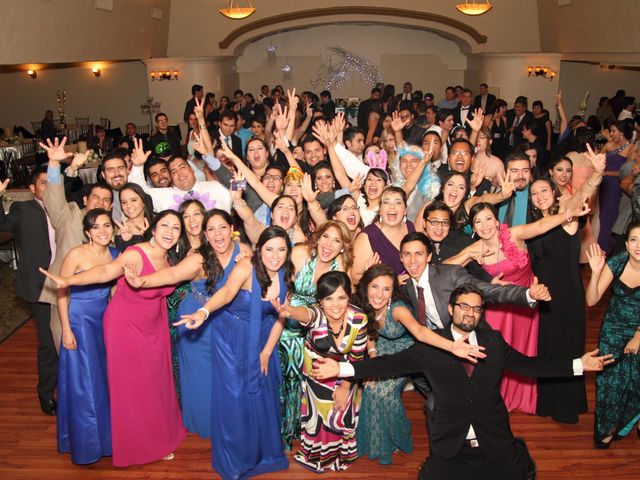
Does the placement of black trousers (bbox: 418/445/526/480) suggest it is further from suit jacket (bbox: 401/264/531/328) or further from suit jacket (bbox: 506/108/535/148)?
suit jacket (bbox: 506/108/535/148)

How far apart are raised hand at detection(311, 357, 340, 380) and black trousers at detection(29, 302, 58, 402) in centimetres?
209

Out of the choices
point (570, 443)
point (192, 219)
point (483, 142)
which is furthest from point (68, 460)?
point (483, 142)

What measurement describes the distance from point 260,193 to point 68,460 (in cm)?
209

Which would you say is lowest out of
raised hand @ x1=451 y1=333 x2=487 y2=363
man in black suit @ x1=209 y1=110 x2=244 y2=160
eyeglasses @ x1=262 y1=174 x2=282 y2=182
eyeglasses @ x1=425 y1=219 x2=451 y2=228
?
raised hand @ x1=451 y1=333 x2=487 y2=363

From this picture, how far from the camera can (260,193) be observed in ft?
14.3

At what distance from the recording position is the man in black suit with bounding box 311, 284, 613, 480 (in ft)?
9.37

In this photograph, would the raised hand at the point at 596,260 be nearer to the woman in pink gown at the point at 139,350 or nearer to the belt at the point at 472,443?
the belt at the point at 472,443

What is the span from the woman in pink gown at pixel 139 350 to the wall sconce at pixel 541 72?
488 inches

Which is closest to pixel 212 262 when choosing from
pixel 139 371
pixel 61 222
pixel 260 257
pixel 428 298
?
pixel 260 257

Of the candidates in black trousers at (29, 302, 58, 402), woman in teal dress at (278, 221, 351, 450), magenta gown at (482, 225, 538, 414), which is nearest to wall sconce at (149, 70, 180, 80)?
black trousers at (29, 302, 58, 402)

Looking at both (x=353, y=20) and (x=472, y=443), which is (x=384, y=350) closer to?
(x=472, y=443)

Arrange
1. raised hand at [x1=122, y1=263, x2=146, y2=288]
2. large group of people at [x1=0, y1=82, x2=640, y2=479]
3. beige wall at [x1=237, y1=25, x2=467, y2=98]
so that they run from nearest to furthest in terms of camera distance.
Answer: large group of people at [x1=0, y1=82, x2=640, y2=479] → raised hand at [x1=122, y1=263, x2=146, y2=288] → beige wall at [x1=237, y1=25, x2=467, y2=98]

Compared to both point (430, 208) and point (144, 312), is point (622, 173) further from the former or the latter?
point (144, 312)

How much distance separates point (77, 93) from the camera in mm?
15945
